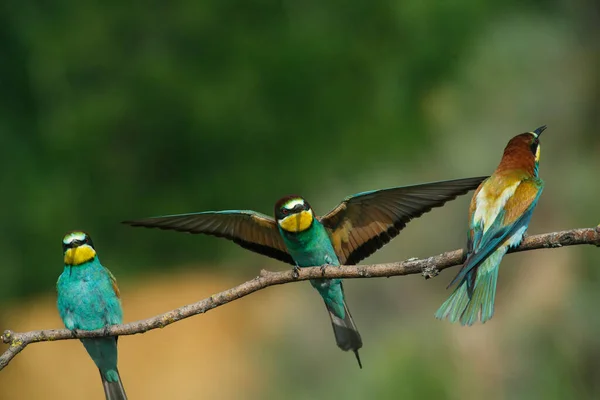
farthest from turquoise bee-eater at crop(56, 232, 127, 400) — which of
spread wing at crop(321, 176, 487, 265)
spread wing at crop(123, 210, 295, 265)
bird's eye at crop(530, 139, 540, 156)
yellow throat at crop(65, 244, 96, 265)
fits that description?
bird's eye at crop(530, 139, 540, 156)

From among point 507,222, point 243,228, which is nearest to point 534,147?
point 507,222

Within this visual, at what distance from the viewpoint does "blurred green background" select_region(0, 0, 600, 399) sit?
586 centimetres

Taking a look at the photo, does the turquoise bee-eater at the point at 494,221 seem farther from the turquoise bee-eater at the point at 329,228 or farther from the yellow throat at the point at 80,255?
the yellow throat at the point at 80,255

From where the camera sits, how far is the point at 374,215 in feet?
7.47

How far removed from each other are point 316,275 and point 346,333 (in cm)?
63

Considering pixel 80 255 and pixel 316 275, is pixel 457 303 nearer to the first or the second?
pixel 316 275

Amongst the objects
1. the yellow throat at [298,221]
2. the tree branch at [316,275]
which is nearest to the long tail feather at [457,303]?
the tree branch at [316,275]

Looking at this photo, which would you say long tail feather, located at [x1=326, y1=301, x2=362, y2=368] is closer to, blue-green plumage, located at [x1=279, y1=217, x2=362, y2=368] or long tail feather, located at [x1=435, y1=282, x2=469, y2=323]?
blue-green plumage, located at [x1=279, y1=217, x2=362, y2=368]

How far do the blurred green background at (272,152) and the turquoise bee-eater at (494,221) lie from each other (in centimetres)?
370

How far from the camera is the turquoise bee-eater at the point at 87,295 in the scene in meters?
2.57

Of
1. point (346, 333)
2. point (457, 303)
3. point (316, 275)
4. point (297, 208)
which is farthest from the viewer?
point (346, 333)

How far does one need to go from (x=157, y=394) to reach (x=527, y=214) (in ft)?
16.0

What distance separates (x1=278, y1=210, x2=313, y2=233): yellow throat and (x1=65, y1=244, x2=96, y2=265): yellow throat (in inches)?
28.4

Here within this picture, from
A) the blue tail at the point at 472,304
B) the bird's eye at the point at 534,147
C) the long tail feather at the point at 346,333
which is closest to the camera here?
the blue tail at the point at 472,304
